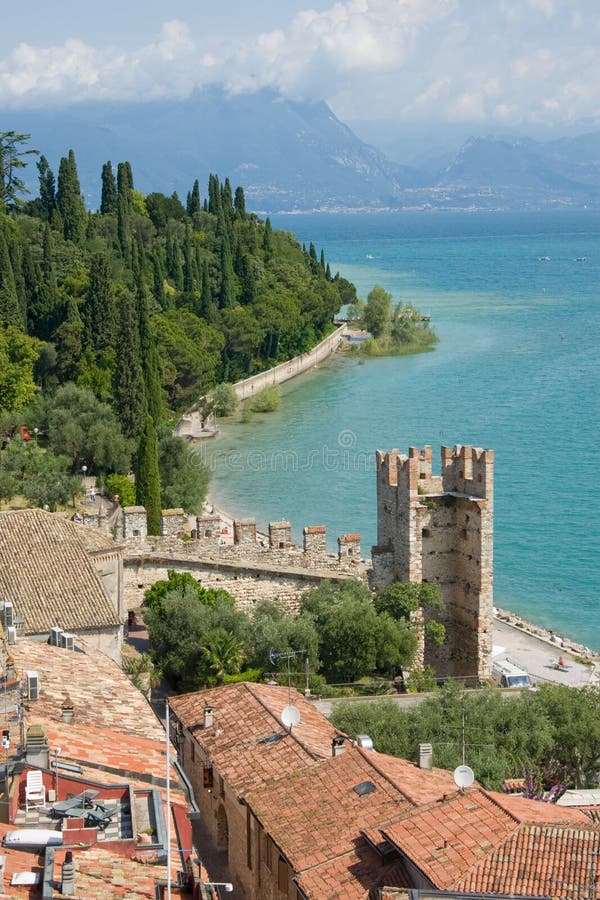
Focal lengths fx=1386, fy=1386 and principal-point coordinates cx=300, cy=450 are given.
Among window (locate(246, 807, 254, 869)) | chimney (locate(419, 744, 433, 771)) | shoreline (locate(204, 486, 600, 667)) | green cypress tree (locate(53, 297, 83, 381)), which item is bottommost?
shoreline (locate(204, 486, 600, 667))

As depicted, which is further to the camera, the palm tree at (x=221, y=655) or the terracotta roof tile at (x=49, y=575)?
the palm tree at (x=221, y=655)

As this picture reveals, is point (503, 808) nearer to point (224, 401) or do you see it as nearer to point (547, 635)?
point (547, 635)

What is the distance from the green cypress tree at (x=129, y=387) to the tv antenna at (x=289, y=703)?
1907cm

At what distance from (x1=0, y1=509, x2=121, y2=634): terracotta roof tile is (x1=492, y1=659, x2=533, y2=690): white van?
7.37 m

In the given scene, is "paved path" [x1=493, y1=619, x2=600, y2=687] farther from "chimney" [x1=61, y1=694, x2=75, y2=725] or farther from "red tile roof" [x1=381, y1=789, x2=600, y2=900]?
"red tile roof" [x1=381, y1=789, x2=600, y2=900]

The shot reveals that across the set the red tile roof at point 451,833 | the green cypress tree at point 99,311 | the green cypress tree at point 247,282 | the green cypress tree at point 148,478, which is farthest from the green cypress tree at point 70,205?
the red tile roof at point 451,833

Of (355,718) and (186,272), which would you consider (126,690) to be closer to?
(355,718)

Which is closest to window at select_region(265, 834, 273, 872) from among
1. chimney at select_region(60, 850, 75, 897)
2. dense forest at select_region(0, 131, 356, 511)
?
chimney at select_region(60, 850, 75, 897)

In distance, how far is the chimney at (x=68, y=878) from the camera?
31.3 feet

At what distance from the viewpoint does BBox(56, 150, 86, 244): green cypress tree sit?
6144 centimetres

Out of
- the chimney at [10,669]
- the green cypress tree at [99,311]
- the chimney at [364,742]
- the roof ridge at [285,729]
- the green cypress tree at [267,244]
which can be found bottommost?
the chimney at [364,742]

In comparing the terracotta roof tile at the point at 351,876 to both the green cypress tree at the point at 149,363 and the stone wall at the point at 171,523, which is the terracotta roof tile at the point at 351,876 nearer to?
the stone wall at the point at 171,523

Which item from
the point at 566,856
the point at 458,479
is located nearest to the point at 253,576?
the point at 458,479

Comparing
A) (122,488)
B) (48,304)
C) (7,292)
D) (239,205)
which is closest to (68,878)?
(122,488)
